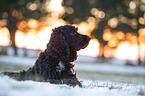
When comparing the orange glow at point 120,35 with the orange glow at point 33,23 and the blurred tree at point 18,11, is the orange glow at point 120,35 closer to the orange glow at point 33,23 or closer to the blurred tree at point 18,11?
the blurred tree at point 18,11

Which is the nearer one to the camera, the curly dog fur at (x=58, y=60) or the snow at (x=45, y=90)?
the snow at (x=45, y=90)

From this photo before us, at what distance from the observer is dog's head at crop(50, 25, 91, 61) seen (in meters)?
4.56

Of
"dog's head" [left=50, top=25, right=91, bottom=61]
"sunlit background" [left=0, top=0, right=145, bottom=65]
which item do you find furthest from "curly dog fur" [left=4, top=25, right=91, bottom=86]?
"sunlit background" [left=0, top=0, right=145, bottom=65]

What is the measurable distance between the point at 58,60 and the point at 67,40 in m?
0.68

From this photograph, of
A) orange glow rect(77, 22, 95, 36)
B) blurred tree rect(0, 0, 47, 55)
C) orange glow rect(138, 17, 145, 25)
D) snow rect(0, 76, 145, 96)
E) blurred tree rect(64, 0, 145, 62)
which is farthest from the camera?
orange glow rect(77, 22, 95, 36)

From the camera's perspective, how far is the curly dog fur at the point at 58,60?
14.0ft

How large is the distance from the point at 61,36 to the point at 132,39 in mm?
28666

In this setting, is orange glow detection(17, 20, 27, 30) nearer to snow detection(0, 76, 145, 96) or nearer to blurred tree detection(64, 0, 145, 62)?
blurred tree detection(64, 0, 145, 62)

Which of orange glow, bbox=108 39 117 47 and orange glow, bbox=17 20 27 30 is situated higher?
orange glow, bbox=17 20 27 30

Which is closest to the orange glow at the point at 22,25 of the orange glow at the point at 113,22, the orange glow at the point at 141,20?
the orange glow at the point at 113,22

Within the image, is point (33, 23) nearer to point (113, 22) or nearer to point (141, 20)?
point (113, 22)

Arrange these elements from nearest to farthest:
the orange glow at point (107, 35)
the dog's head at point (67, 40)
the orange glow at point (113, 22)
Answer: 1. the dog's head at point (67, 40)
2. the orange glow at point (113, 22)
3. the orange glow at point (107, 35)

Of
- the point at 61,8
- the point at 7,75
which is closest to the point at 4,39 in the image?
the point at 61,8

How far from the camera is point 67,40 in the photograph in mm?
4785
